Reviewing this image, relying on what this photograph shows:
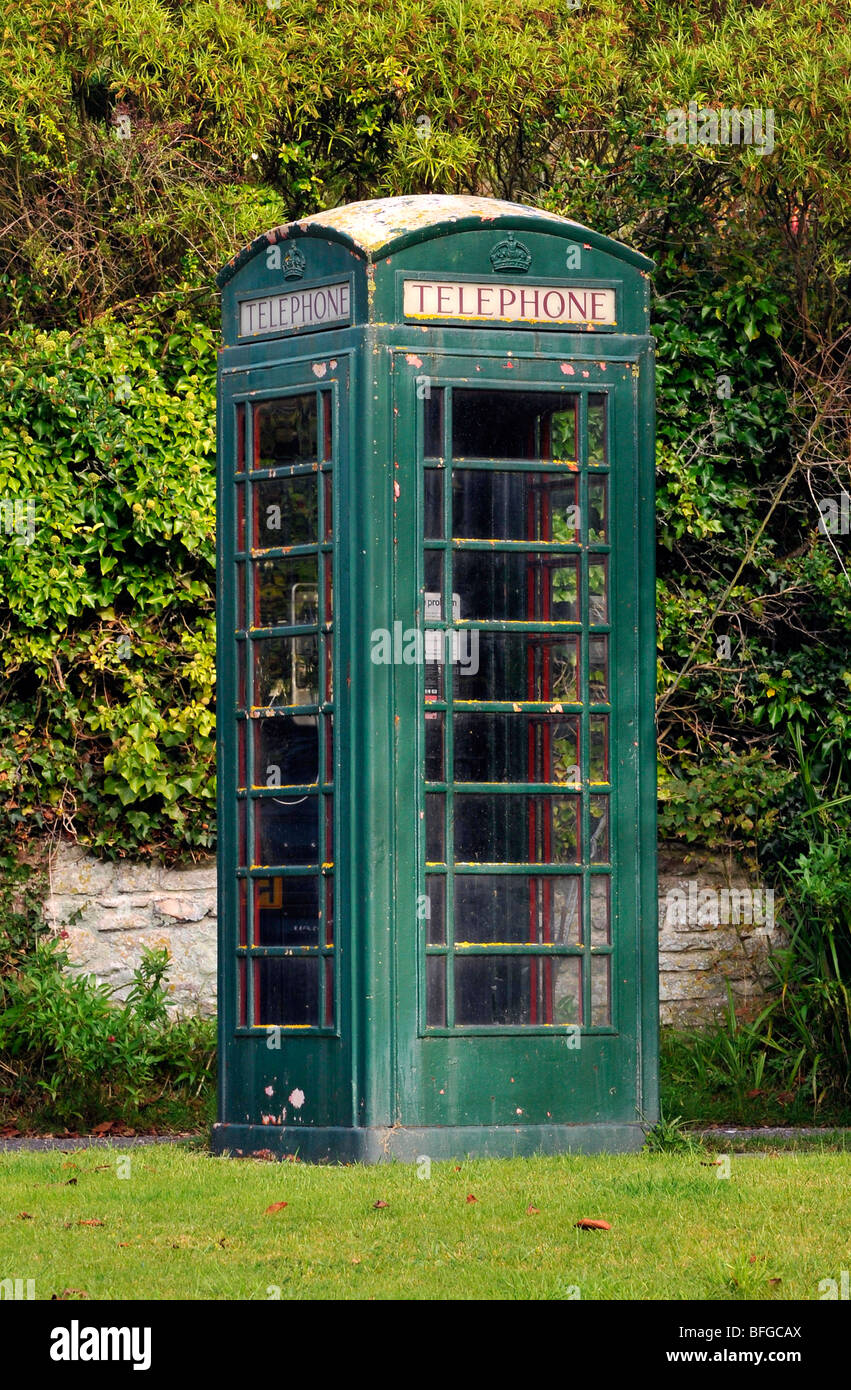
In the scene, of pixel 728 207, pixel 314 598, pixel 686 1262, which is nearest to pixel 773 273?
pixel 728 207

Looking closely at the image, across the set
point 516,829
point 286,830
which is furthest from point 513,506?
point 286,830

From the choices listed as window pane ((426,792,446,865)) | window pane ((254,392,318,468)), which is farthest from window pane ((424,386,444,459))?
window pane ((426,792,446,865))

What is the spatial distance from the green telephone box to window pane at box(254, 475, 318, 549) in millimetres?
14

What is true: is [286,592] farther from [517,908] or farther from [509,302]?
[517,908]

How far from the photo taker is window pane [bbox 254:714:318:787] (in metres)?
7.22

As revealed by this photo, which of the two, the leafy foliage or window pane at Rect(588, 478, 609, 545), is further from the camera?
the leafy foliage

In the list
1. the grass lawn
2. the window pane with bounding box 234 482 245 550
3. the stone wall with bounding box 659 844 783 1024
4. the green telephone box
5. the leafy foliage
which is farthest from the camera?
the stone wall with bounding box 659 844 783 1024

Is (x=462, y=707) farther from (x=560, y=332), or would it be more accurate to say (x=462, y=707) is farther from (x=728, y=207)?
(x=728, y=207)

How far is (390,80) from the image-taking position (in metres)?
10.9

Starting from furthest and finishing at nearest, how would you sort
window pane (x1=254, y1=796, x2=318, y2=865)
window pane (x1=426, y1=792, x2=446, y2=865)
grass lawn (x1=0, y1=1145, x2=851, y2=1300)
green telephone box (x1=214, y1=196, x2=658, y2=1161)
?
1. window pane (x1=254, y1=796, x2=318, y2=865)
2. window pane (x1=426, y1=792, x2=446, y2=865)
3. green telephone box (x1=214, y1=196, x2=658, y2=1161)
4. grass lawn (x1=0, y1=1145, x2=851, y2=1300)

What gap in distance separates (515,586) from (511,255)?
4.15 ft

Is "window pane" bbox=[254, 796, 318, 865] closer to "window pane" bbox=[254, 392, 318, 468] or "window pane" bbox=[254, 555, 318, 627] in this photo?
"window pane" bbox=[254, 555, 318, 627]
